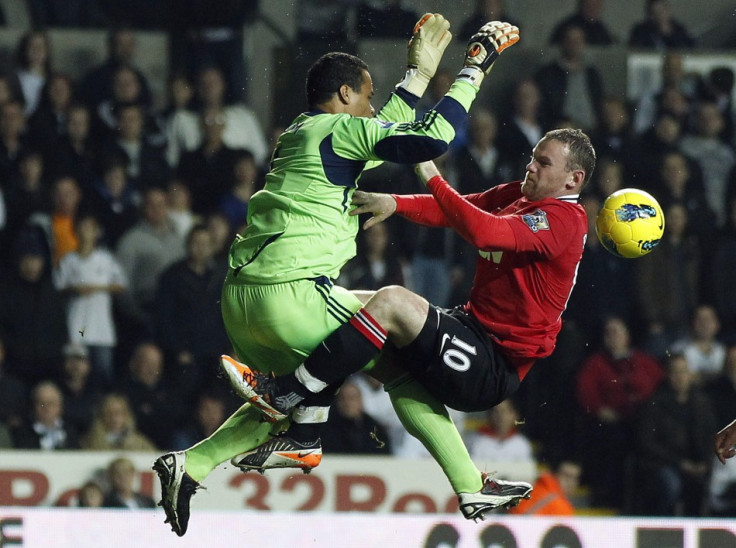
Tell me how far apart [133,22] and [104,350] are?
249cm

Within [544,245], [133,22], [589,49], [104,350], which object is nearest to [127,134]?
[133,22]

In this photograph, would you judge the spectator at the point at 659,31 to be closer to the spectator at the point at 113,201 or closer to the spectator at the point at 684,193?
the spectator at the point at 684,193

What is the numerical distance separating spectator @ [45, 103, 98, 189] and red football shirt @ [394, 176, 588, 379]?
439 cm

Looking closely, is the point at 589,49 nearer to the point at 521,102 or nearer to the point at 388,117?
the point at 521,102

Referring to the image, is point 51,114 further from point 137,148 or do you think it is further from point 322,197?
point 322,197

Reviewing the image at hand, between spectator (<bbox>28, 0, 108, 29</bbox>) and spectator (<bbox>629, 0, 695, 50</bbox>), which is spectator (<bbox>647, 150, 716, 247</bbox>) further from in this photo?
spectator (<bbox>28, 0, 108, 29</bbox>)

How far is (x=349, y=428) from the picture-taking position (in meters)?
8.59

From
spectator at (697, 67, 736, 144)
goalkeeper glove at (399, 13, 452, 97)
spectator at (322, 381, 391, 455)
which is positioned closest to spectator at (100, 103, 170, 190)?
spectator at (322, 381, 391, 455)

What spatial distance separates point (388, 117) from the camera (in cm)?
529

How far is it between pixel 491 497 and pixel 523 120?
3.67m

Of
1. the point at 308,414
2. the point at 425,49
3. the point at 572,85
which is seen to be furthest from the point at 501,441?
the point at 425,49

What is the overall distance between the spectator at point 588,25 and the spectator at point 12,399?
4197 mm

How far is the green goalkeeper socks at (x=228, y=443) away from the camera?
216 inches

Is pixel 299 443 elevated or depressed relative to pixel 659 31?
depressed
